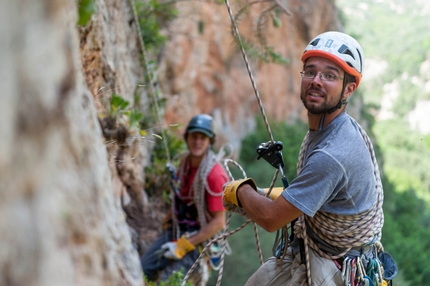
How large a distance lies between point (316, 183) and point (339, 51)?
0.70 metres

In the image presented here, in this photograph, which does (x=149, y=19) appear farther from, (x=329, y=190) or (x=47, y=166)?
(x=47, y=166)

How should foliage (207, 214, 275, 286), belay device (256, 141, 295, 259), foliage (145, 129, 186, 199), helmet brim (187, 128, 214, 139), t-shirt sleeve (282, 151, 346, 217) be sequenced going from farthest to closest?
foliage (207, 214, 275, 286) → foliage (145, 129, 186, 199) → helmet brim (187, 128, 214, 139) → belay device (256, 141, 295, 259) → t-shirt sleeve (282, 151, 346, 217)

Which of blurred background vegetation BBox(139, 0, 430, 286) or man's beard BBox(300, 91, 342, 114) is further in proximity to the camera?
blurred background vegetation BBox(139, 0, 430, 286)

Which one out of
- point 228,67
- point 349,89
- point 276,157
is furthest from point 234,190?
point 228,67

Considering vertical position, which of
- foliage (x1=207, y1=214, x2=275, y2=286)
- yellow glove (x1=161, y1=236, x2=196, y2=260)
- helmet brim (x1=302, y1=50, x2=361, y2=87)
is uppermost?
helmet brim (x1=302, y1=50, x2=361, y2=87)

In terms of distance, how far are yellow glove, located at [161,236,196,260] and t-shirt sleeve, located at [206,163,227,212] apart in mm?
386

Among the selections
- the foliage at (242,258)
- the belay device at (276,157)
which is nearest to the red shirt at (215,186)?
the belay device at (276,157)

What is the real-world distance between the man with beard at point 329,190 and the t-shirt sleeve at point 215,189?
1552mm

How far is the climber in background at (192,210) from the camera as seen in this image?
436 centimetres

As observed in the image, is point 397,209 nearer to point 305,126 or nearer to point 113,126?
point 305,126

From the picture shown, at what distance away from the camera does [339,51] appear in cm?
250

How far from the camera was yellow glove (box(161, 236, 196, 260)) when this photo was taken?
14.7 feet

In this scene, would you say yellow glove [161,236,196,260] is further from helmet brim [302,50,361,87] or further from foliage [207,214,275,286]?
foliage [207,214,275,286]

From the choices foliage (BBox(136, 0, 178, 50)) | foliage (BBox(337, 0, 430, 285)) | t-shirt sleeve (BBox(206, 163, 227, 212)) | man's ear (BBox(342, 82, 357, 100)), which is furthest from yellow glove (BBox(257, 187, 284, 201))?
foliage (BBox(337, 0, 430, 285))
